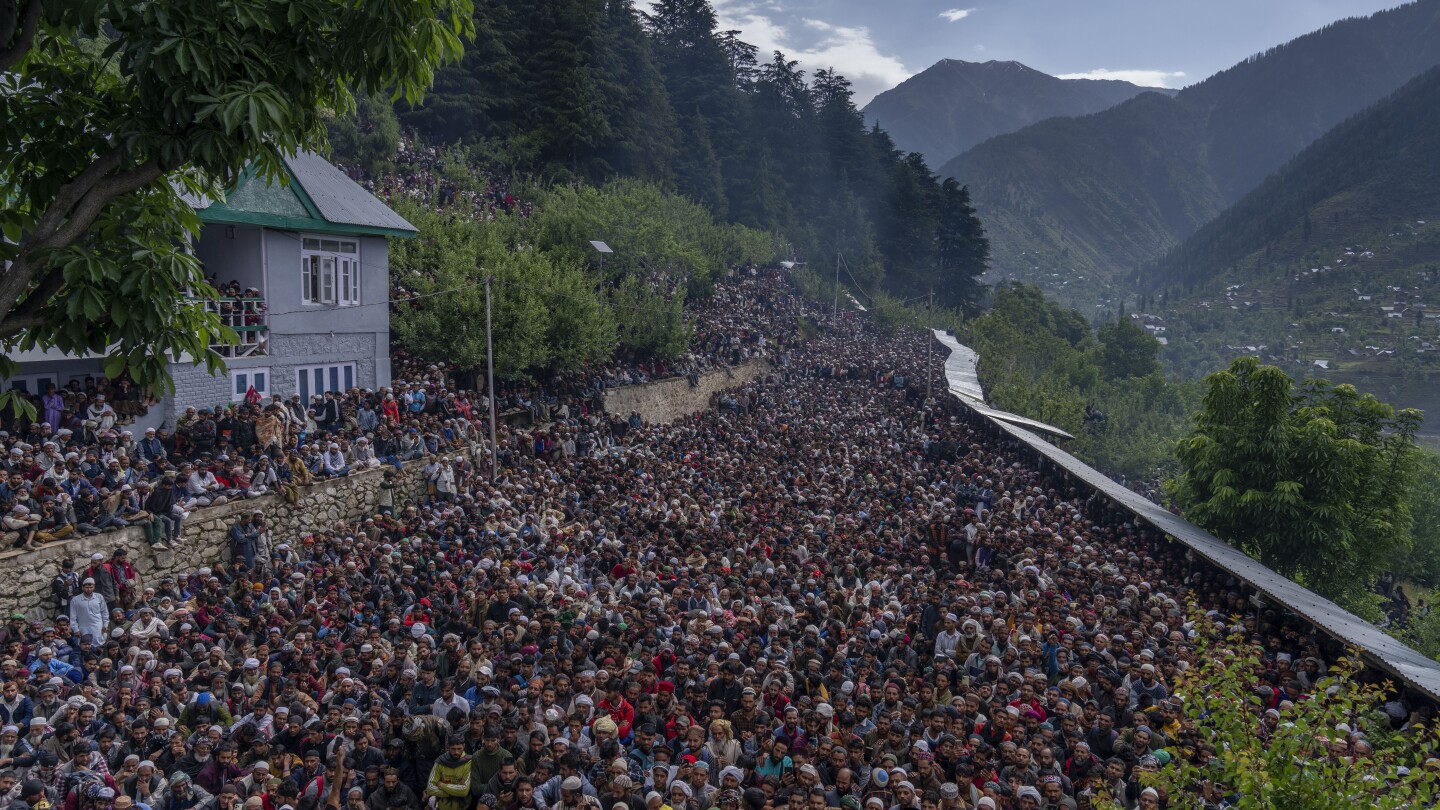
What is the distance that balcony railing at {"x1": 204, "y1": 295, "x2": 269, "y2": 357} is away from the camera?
61.4 feet

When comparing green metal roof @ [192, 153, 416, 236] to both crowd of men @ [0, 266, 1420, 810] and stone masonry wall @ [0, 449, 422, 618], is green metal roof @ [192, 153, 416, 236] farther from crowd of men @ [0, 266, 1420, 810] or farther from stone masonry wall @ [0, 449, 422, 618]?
stone masonry wall @ [0, 449, 422, 618]

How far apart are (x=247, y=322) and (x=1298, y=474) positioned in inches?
836

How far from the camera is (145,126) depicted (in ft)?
11.4

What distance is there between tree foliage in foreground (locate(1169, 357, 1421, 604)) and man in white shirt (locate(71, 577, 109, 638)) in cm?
1844

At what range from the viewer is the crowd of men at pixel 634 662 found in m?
7.02

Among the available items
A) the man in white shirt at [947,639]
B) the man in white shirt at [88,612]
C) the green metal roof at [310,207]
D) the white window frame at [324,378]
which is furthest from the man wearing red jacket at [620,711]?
the white window frame at [324,378]

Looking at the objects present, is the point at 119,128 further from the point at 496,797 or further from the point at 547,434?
the point at 547,434

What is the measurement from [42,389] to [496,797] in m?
14.5

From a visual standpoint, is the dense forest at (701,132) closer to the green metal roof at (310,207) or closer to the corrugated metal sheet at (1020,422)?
the green metal roof at (310,207)

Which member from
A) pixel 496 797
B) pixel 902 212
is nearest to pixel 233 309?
pixel 496 797

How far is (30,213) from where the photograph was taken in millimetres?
3963

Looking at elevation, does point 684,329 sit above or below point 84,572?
above

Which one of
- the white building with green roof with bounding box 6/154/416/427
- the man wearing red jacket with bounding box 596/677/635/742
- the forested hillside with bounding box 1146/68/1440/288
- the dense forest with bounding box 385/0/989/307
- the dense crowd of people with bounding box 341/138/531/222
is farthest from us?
the forested hillside with bounding box 1146/68/1440/288

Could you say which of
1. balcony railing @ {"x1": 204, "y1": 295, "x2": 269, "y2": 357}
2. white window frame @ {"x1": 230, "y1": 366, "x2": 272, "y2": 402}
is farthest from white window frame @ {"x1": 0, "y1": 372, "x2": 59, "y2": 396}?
white window frame @ {"x1": 230, "y1": 366, "x2": 272, "y2": 402}
